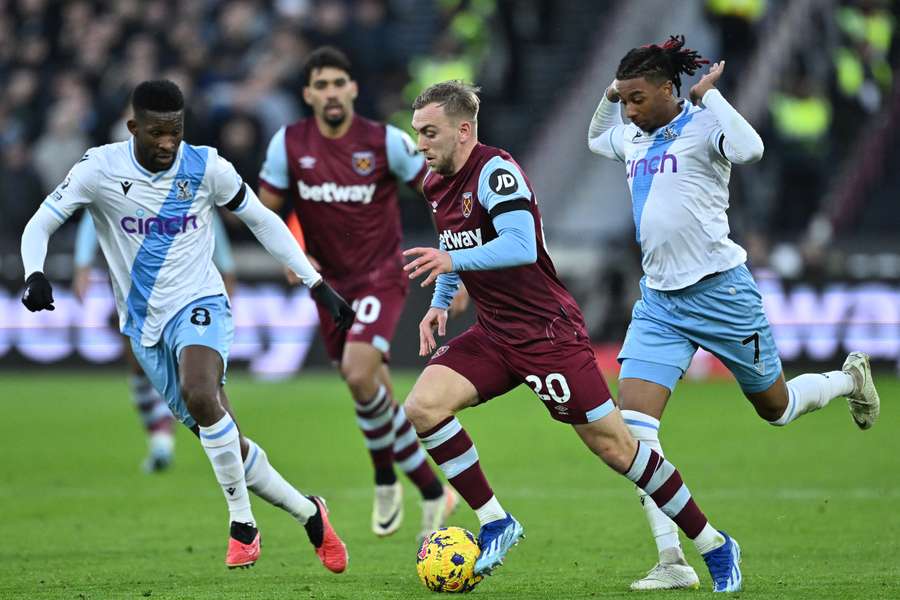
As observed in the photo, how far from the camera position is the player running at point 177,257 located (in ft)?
24.1

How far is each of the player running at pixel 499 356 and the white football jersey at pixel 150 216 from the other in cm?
125

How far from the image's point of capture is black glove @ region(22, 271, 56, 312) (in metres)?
7.01

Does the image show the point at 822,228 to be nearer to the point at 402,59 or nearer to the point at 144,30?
the point at 402,59

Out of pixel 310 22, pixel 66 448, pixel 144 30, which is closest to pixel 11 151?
pixel 144 30

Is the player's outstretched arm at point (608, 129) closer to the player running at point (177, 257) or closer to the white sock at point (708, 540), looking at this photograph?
the player running at point (177, 257)

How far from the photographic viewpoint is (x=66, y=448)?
45.0 ft

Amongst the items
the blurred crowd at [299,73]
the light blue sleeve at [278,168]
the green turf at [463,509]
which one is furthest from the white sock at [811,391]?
the blurred crowd at [299,73]

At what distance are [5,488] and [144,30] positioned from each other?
11.4 meters

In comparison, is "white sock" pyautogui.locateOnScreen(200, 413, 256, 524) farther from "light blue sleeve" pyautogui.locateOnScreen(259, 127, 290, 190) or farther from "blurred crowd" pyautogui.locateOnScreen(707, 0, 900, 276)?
"blurred crowd" pyautogui.locateOnScreen(707, 0, 900, 276)

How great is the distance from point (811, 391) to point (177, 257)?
330 cm

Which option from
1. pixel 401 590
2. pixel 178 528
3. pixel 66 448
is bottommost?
pixel 66 448

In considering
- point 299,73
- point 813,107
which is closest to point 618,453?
point 813,107

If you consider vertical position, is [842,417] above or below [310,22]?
below

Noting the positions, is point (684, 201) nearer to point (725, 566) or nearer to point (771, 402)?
point (771, 402)
